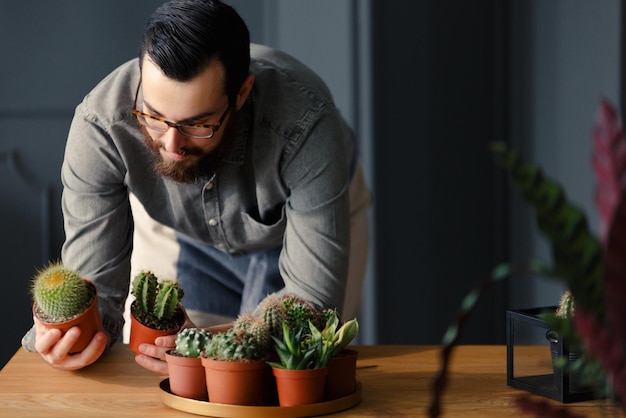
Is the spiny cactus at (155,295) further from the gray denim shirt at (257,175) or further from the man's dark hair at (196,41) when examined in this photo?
the man's dark hair at (196,41)

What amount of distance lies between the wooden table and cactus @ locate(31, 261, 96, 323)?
11cm

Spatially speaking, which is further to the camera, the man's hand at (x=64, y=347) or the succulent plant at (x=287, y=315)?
the man's hand at (x=64, y=347)

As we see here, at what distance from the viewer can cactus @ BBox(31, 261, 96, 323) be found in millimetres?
1500

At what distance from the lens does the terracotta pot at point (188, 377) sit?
1331 millimetres

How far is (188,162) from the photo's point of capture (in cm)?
184

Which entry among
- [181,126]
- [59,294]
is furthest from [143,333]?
[181,126]

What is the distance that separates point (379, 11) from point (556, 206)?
2692mm

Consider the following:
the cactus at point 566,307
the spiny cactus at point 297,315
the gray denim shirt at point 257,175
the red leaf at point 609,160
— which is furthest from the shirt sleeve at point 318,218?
the red leaf at point 609,160

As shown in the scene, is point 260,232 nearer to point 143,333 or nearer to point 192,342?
point 143,333

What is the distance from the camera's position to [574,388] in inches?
54.6

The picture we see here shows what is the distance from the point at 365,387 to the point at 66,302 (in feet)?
1.73

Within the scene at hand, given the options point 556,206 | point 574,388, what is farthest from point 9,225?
point 556,206

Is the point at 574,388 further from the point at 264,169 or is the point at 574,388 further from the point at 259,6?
the point at 259,6

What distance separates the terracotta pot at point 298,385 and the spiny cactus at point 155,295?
0.94ft
